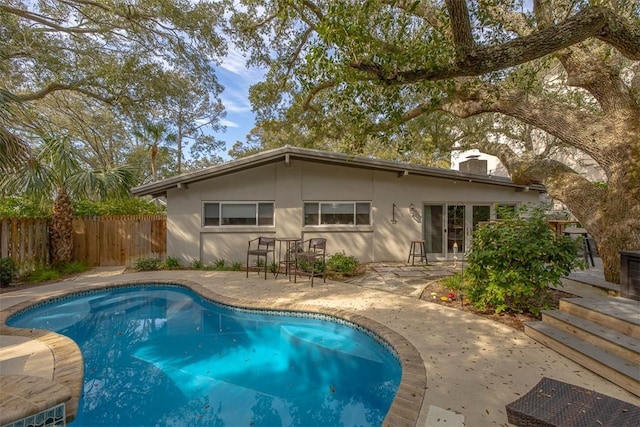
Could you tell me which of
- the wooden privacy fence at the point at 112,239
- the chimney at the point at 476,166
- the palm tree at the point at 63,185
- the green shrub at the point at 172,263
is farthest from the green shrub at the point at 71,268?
the chimney at the point at 476,166

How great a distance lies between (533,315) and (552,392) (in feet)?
10.0

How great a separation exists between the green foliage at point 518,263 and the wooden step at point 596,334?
0.45 m

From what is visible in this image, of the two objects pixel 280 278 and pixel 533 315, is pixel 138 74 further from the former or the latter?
pixel 533 315

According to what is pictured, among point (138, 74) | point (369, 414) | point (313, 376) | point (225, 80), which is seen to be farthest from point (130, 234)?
point (369, 414)

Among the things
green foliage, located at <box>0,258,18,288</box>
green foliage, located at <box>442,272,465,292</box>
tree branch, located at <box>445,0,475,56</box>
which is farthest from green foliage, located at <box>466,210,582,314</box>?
green foliage, located at <box>0,258,18,288</box>

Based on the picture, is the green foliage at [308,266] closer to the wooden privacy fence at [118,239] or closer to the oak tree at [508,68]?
the oak tree at [508,68]

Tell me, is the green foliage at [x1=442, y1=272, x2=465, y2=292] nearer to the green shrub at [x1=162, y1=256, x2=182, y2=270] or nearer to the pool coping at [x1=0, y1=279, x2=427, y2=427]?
the pool coping at [x1=0, y1=279, x2=427, y2=427]

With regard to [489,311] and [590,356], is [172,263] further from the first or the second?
[590,356]

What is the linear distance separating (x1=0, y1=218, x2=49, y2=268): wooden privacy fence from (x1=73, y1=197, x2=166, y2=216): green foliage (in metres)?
1.15

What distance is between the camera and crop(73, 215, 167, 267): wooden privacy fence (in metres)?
9.57

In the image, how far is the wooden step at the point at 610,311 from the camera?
3.46 metres

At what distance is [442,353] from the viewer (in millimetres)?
3652

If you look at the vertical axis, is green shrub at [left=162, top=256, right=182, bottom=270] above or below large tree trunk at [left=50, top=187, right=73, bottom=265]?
below

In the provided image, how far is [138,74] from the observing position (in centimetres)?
1031
